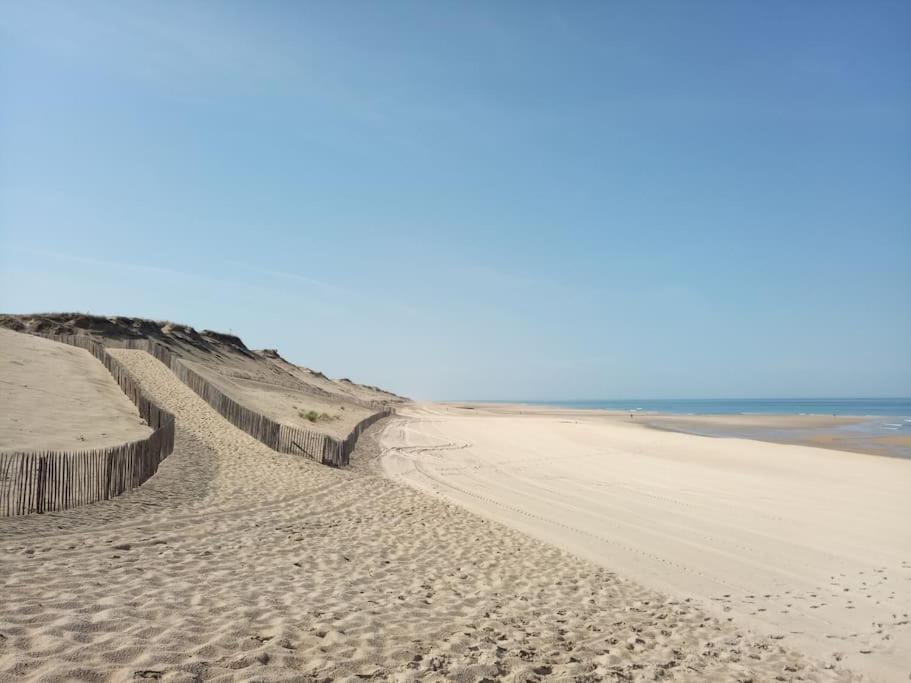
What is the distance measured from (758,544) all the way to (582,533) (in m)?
3.40

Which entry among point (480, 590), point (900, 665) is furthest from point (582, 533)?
point (900, 665)

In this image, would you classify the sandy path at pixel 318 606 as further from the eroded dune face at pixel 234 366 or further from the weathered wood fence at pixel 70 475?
the eroded dune face at pixel 234 366

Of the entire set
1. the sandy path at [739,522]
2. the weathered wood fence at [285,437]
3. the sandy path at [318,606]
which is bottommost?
the sandy path at [739,522]

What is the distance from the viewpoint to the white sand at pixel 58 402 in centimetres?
1567

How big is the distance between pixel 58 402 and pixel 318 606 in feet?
60.3

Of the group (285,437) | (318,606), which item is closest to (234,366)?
(285,437)

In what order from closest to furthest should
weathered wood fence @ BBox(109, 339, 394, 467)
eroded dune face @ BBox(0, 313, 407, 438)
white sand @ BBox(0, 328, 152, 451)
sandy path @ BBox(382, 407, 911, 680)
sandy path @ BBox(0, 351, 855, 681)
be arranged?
1. sandy path @ BBox(0, 351, 855, 681)
2. sandy path @ BBox(382, 407, 911, 680)
3. white sand @ BBox(0, 328, 152, 451)
4. weathered wood fence @ BBox(109, 339, 394, 467)
5. eroded dune face @ BBox(0, 313, 407, 438)

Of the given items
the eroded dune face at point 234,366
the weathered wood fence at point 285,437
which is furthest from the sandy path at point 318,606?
the eroded dune face at point 234,366

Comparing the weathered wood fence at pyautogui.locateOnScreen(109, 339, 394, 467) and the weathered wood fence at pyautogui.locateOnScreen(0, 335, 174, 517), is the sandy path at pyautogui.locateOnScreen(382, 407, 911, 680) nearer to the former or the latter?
the weathered wood fence at pyautogui.locateOnScreen(109, 339, 394, 467)

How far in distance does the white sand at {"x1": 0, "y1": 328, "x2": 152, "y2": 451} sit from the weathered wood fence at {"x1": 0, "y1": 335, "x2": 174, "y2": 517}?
4120mm

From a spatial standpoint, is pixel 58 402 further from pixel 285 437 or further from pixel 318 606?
pixel 318 606

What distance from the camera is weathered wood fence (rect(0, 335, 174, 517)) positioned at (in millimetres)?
8828

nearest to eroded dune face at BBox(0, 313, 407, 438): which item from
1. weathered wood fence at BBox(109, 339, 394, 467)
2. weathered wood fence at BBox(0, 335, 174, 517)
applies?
weathered wood fence at BBox(109, 339, 394, 467)

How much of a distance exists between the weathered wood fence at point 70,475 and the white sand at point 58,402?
412 centimetres
